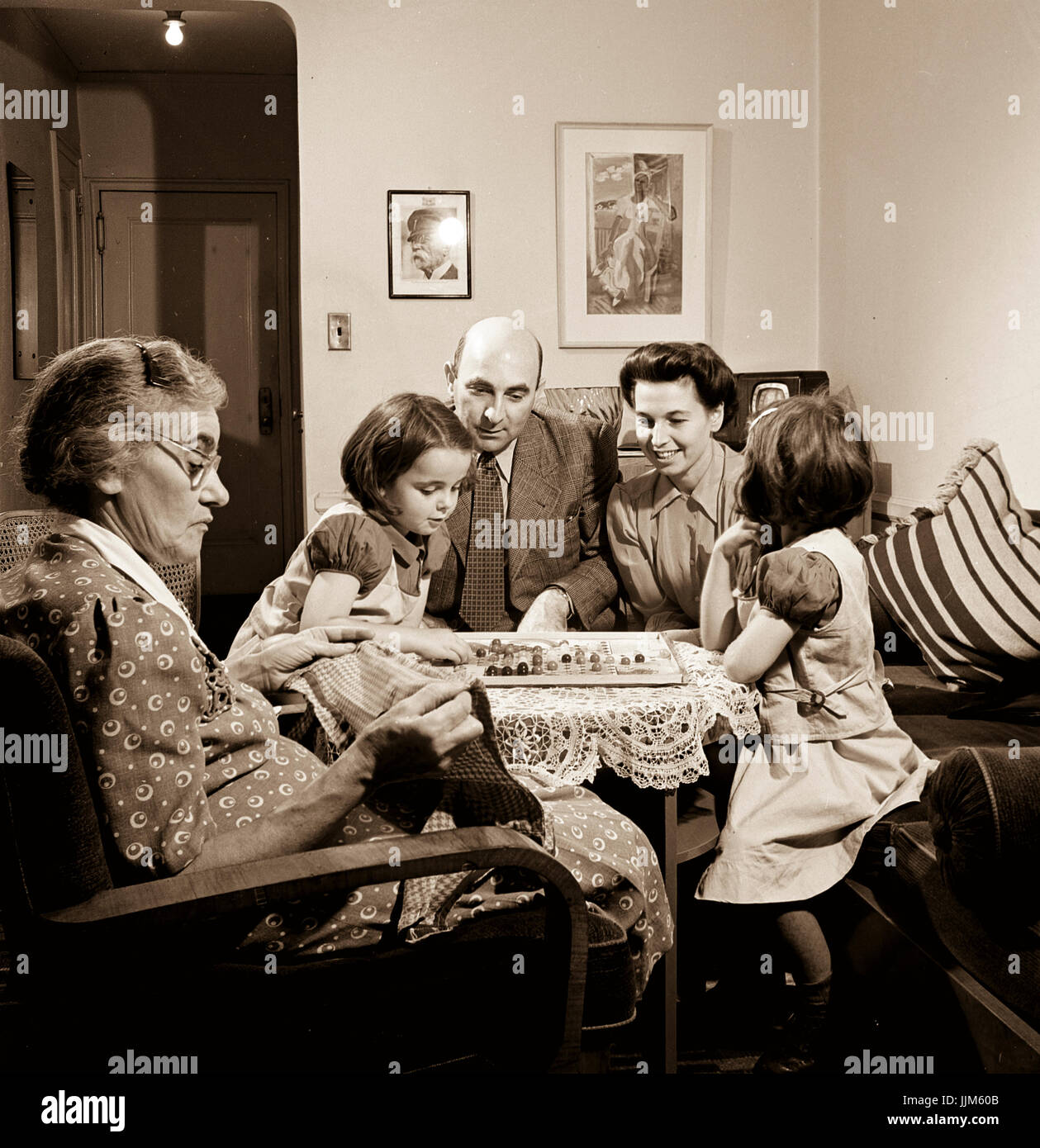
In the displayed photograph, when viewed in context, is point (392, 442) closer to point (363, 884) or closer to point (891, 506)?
point (363, 884)

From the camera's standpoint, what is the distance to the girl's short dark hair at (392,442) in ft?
7.51

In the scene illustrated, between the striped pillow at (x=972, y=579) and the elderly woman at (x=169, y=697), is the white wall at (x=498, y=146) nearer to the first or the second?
the striped pillow at (x=972, y=579)

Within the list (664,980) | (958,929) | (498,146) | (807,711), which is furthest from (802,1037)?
(498,146)

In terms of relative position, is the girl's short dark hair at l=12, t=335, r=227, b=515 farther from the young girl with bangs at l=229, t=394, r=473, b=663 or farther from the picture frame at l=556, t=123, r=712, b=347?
the picture frame at l=556, t=123, r=712, b=347

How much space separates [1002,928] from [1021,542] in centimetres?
132

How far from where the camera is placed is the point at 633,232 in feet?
14.7

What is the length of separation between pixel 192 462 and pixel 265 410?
5.84 metres

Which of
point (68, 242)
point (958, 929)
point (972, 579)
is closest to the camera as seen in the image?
point (958, 929)

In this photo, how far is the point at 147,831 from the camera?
1259 millimetres

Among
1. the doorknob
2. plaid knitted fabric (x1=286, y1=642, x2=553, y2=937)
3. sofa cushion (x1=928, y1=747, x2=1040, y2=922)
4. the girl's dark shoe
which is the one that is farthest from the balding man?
the doorknob

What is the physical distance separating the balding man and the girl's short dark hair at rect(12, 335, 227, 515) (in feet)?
4.51

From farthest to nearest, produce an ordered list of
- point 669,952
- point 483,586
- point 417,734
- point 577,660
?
point 483,586 < point 577,660 < point 669,952 < point 417,734

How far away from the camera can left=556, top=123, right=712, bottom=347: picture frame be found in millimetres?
4441
